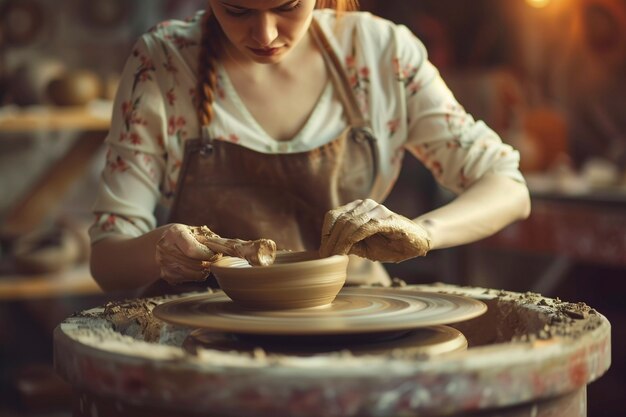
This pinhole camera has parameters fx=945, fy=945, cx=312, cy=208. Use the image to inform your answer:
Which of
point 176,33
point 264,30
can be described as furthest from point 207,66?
point 264,30

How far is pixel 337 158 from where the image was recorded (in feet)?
6.86

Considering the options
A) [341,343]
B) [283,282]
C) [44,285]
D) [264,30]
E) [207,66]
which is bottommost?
[44,285]

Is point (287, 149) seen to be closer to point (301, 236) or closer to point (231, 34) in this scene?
point (301, 236)

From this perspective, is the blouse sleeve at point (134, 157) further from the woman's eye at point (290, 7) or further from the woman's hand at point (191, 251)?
the woman's eye at point (290, 7)

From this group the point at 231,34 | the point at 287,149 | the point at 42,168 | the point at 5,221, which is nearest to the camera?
the point at 231,34

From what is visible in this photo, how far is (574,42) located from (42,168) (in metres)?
2.89

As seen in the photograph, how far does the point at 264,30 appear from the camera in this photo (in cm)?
176

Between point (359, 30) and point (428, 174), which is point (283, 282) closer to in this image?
point (359, 30)

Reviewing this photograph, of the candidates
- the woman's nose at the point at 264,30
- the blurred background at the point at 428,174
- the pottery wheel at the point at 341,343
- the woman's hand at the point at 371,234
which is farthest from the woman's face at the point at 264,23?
the blurred background at the point at 428,174

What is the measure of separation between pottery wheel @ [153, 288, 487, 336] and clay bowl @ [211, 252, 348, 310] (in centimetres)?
2

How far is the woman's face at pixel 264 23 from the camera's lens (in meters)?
1.75

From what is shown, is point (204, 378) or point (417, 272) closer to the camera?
point (204, 378)

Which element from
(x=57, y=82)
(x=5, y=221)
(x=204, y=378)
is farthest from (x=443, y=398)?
(x=5, y=221)

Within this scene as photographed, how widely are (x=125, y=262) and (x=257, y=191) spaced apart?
1.11 ft
